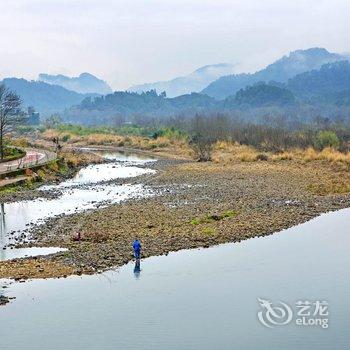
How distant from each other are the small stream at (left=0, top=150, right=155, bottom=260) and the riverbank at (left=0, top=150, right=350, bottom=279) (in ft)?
4.44

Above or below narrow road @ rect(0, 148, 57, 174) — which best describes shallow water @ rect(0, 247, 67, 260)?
below

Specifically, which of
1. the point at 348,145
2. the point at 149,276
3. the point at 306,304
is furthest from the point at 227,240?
the point at 348,145

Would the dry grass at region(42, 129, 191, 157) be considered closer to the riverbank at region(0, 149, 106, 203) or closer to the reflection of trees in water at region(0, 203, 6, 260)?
the riverbank at region(0, 149, 106, 203)

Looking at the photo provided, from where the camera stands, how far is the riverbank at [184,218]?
23953 mm

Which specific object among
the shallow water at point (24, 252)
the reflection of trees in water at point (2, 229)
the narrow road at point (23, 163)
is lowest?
the shallow water at point (24, 252)

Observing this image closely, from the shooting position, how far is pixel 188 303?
62.7 ft

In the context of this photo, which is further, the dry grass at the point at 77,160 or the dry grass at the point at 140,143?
the dry grass at the point at 140,143

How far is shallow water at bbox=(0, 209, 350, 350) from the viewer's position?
53.7 feet

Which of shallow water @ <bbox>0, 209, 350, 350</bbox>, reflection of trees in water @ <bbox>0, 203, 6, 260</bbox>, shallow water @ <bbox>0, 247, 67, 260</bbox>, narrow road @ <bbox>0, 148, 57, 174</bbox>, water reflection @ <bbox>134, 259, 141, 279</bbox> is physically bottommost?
shallow water @ <bbox>0, 209, 350, 350</bbox>

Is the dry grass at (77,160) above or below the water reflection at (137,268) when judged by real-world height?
above

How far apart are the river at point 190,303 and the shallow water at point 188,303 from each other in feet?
0.10

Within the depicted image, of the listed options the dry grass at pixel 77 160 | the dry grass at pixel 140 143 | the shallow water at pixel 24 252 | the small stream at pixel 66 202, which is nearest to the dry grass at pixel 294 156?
the small stream at pixel 66 202

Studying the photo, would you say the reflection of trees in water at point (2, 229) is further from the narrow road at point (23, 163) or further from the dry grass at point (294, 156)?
the dry grass at point (294, 156)

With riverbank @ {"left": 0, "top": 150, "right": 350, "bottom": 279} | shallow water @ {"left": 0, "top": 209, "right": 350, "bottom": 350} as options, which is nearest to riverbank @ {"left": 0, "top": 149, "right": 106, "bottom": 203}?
riverbank @ {"left": 0, "top": 150, "right": 350, "bottom": 279}
